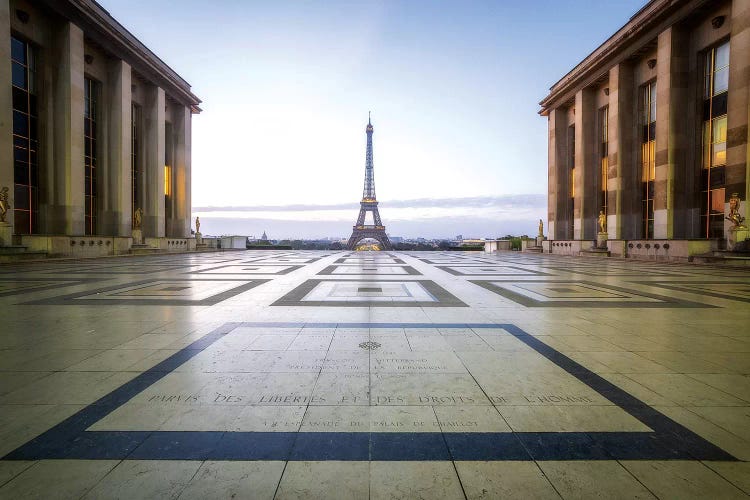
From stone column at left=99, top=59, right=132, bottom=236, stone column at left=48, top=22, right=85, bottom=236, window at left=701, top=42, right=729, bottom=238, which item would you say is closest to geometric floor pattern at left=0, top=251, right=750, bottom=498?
window at left=701, top=42, right=729, bottom=238

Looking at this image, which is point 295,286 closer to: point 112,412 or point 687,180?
point 112,412

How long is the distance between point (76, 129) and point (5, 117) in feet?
17.8

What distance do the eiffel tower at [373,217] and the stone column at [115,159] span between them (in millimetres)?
51217

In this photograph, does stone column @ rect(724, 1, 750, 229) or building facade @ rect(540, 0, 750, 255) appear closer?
stone column @ rect(724, 1, 750, 229)

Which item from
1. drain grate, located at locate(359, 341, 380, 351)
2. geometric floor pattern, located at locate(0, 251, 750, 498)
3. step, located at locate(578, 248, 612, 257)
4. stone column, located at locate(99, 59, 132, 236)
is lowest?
geometric floor pattern, located at locate(0, 251, 750, 498)

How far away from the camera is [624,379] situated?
14.1 ft

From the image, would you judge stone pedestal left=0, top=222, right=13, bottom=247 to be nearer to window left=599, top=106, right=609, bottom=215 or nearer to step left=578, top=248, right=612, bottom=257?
step left=578, top=248, right=612, bottom=257

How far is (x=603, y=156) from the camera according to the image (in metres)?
38.9

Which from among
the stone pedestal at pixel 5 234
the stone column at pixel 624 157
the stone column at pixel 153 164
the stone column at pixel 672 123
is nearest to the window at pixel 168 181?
the stone column at pixel 153 164

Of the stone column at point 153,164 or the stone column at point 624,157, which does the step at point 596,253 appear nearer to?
the stone column at point 624,157

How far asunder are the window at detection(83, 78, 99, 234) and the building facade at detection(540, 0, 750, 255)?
4668 centimetres

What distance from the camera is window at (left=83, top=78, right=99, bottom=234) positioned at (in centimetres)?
3247

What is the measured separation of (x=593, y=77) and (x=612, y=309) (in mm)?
38618

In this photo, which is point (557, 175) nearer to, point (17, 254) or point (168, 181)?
point (168, 181)
